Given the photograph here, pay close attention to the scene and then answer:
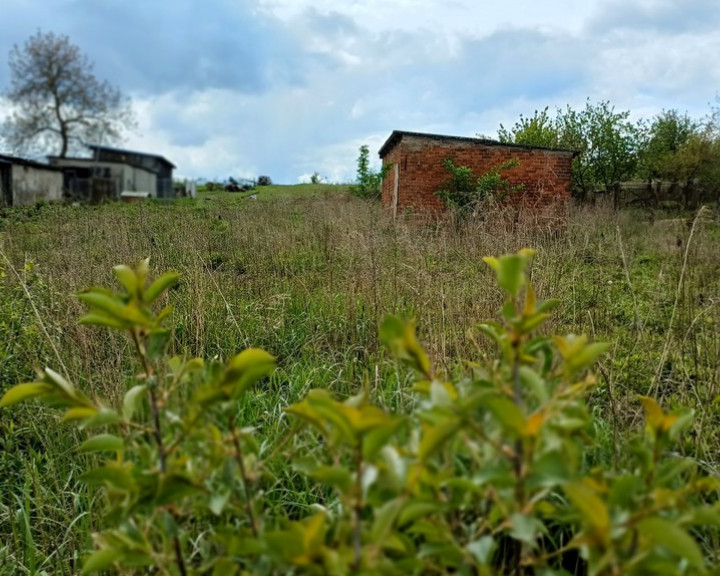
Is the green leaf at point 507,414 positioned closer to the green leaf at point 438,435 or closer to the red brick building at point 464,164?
the green leaf at point 438,435

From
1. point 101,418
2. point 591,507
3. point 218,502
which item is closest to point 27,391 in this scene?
point 101,418

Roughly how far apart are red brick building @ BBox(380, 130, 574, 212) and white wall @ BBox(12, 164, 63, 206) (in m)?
17.0

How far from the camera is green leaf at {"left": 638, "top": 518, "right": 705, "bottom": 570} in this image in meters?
0.58

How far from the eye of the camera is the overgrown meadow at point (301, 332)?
2.21 meters

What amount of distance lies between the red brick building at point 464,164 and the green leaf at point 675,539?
13826 mm

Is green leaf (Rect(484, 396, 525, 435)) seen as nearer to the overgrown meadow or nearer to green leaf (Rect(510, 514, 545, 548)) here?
green leaf (Rect(510, 514, 545, 548))

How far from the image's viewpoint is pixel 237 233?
22.2 feet

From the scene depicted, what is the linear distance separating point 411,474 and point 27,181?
99.0 ft

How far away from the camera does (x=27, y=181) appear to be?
25.6 metres

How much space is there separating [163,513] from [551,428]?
649 mm

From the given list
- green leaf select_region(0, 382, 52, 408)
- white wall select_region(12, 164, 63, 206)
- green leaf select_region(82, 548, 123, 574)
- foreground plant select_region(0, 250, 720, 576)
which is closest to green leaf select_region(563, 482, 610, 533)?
foreground plant select_region(0, 250, 720, 576)

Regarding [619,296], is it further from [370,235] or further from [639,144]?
[639,144]

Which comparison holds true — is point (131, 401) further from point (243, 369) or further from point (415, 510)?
point (415, 510)

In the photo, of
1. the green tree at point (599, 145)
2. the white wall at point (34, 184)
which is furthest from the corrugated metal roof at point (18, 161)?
the green tree at point (599, 145)
